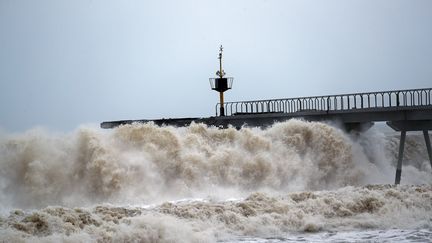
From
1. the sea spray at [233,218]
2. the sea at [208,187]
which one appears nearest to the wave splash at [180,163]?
the sea at [208,187]

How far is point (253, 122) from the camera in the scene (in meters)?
29.7

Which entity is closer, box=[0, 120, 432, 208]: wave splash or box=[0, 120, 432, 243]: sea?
box=[0, 120, 432, 243]: sea

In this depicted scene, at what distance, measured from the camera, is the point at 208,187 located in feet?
73.5

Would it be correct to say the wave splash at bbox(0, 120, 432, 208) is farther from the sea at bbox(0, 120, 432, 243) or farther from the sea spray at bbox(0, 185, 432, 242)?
the sea spray at bbox(0, 185, 432, 242)

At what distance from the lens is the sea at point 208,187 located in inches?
594

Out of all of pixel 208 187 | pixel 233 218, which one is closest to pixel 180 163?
pixel 208 187

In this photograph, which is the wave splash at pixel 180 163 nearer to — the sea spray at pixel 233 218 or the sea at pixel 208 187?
the sea at pixel 208 187

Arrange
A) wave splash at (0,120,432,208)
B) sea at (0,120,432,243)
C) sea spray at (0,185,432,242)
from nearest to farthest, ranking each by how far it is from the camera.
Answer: sea spray at (0,185,432,242) → sea at (0,120,432,243) → wave splash at (0,120,432,208)

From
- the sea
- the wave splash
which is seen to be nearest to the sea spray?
the sea

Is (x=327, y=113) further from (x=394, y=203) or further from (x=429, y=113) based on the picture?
(x=394, y=203)

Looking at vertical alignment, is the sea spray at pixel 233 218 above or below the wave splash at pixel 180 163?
below

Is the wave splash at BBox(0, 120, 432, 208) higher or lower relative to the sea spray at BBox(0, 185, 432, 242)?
higher

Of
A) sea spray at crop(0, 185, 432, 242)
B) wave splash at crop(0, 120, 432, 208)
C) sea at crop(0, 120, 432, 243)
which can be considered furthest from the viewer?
wave splash at crop(0, 120, 432, 208)

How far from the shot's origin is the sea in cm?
1509
